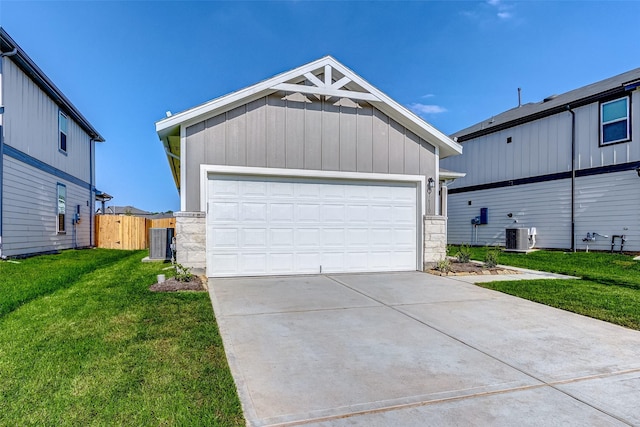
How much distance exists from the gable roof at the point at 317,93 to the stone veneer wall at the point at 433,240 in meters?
1.91

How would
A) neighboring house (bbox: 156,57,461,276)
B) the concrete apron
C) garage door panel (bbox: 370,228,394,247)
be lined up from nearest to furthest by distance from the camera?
the concrete apron < neighboring house (bbox: 156,57,461,276) < garage door panel (bbox: 370,228,394,247)

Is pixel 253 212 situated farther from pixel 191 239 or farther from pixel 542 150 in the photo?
pixel 542 150

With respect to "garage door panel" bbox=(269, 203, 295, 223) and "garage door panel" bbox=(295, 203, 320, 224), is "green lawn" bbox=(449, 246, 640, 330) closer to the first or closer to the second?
"garage door panel" bbox=(295, 203, 320, 224)

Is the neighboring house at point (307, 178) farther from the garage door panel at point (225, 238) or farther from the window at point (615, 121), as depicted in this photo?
the window at point (615, 121)

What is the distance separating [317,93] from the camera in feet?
25.8

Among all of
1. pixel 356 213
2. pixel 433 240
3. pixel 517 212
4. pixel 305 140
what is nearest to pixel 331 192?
pixel 356 213

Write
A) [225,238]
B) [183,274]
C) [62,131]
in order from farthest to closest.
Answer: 1. [62,131]
2. [225,238]
3. [183,274]

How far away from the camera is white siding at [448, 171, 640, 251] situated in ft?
37.0

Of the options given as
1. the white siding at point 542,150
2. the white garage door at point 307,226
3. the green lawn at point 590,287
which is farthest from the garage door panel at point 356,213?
the white siding at point 542,150

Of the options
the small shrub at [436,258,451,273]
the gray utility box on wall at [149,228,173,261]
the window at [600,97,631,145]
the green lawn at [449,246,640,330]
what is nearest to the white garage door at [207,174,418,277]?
the small shrub at [436,258,451,273]

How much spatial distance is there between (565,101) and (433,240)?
911 cm

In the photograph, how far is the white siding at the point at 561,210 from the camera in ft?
37.0

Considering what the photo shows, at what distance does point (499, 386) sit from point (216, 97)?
22.4 ft

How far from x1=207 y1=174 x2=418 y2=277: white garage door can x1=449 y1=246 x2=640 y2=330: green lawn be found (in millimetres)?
2491
